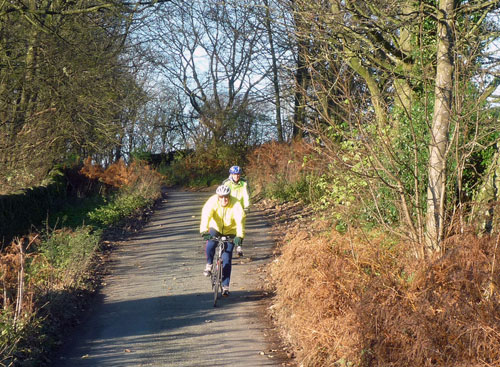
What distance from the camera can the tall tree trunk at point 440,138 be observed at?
707cm

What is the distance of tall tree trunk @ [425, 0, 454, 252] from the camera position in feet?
23.2

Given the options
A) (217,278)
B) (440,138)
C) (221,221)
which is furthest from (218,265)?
(440,138)

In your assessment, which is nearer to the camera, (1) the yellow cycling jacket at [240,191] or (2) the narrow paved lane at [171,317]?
(2) the narrow paved lane at [171,317]

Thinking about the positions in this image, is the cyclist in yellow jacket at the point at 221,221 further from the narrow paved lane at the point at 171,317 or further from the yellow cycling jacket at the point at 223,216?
the narrow paved lane at the point at 171,317

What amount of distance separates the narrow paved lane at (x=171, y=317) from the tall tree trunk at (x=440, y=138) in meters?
2.37

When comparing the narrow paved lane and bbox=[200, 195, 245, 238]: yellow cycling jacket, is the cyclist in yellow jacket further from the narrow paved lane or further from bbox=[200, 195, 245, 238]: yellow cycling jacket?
the narrow paved lane

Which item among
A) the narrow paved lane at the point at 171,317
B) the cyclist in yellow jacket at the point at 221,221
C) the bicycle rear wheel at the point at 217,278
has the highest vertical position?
the cyclist in yellow jacket at the point at 221,221

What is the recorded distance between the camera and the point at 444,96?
23.5 ft

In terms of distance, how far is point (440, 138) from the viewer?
716 centimetres

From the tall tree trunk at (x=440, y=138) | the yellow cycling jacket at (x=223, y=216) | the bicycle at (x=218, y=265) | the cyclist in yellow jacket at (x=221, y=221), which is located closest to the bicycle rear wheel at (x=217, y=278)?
the bicycle at (x=218, y=265)

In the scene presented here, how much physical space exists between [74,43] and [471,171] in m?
12.8

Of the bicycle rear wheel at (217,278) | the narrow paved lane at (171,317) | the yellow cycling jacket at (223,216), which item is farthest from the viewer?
the yellow cycling jacket at (223,216)

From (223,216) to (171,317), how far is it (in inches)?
81.7

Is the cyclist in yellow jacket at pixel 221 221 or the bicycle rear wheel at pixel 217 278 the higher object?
the cyclist in yellow jacket at pixel 221 221
